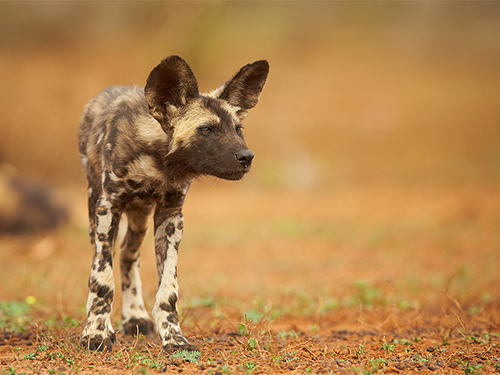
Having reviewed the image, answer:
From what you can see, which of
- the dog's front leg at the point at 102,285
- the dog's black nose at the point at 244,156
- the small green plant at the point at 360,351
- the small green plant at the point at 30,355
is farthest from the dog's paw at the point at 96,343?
the small green plant at the point at 360,351

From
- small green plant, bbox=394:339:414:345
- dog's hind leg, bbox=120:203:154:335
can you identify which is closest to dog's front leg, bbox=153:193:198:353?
dog's hind leg, bbox=120:203:154:335

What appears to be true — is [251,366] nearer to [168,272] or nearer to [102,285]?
[168,272]

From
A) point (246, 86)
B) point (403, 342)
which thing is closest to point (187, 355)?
point (403, 342)

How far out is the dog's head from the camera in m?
3.77

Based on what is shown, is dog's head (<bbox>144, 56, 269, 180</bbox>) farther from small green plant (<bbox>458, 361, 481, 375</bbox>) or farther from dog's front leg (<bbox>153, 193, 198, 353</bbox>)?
small green plant (<bbox>458, 361, 481, 375</bbox>)

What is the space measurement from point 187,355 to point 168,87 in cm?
208

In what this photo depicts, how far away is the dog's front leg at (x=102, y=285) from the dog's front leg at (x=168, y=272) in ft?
1.23

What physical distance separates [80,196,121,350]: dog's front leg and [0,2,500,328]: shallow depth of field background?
890mm

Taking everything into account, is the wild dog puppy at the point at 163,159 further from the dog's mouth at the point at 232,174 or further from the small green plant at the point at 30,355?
the small green plant at the point at 30,355

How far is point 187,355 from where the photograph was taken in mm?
3521

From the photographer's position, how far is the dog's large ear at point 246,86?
4102 millimetres

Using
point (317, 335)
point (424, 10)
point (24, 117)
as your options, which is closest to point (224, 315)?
point (317, 335)

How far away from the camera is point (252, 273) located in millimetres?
8109

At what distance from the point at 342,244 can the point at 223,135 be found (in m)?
6.98
